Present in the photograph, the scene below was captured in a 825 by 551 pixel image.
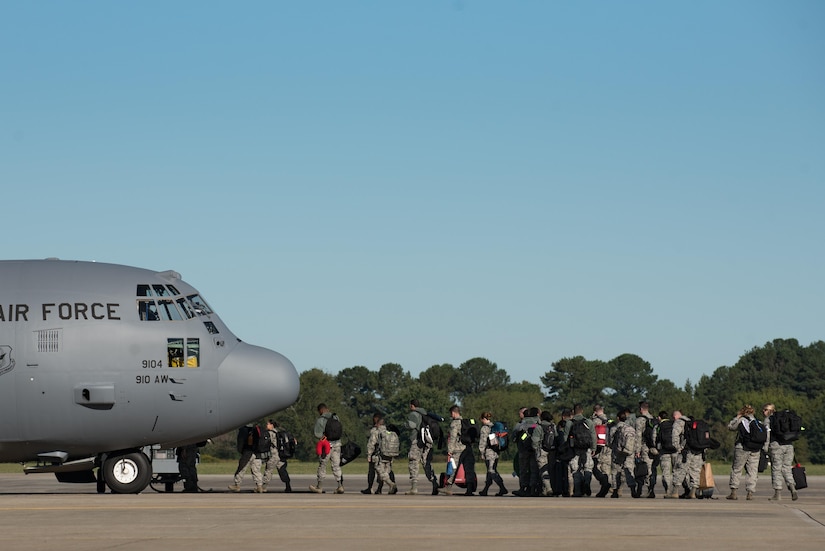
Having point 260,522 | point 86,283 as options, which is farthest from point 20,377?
point 260,522

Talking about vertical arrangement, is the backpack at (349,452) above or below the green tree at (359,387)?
below

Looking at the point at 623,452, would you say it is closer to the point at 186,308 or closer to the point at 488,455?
the point at 488,455

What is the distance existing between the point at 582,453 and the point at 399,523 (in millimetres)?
9661

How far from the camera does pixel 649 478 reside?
99.6 feet

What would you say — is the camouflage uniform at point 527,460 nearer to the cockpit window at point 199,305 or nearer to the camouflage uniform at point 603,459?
the camouflage uniform at point 603,459

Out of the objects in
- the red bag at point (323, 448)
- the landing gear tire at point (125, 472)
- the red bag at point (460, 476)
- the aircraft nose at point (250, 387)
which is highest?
the aircraft nose at point (250, 387)

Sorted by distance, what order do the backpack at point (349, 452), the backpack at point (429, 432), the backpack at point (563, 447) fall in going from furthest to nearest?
the backpack at point (349, 452) → the backpack at point (429, 432) → the backpack at point (563, 447)

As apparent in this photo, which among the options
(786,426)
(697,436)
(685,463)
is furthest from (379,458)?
(786,426)

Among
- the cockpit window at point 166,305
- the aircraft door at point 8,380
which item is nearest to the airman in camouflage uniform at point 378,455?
the cockpit window at point 166,305

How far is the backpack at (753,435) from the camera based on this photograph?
27859 mm

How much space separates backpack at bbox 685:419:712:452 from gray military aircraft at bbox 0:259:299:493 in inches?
356

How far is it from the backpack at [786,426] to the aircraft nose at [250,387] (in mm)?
10789

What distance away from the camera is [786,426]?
90.5 ft

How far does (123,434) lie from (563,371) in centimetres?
14738
